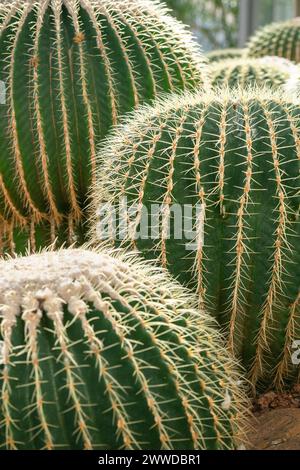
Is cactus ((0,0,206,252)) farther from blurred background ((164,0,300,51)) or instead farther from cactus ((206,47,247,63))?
blurred background ((164,0,300,51))

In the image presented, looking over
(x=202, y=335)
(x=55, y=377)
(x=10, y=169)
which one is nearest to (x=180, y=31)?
(x=10, y=169)

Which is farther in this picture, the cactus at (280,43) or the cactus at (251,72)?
the cactus at (280,43)

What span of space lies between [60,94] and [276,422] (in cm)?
135

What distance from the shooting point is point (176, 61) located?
3.36 m

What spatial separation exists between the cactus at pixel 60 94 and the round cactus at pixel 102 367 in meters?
1.08

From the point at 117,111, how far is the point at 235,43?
7849 millimetres

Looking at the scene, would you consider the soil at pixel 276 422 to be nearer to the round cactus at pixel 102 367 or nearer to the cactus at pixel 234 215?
the cactus at pixel 234 215

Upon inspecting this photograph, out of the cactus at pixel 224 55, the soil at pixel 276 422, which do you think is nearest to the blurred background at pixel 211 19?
the cactus at pixel 224 55

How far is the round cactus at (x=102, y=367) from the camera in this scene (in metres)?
1.83

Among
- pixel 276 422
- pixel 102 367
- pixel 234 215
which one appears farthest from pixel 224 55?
pixel 102 367

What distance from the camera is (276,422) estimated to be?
2.48m

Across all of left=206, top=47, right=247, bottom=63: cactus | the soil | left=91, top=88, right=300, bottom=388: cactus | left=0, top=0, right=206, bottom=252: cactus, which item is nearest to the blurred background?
left=206, top=47, right=247, bottom=63: cactus

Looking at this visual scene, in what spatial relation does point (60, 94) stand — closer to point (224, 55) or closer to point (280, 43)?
point (280, 43)
